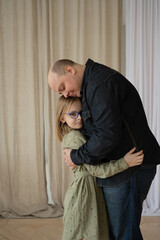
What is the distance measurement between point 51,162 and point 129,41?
5.26ft

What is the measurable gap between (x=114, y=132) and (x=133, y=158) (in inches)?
8.1

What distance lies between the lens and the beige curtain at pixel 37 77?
9.39 feet

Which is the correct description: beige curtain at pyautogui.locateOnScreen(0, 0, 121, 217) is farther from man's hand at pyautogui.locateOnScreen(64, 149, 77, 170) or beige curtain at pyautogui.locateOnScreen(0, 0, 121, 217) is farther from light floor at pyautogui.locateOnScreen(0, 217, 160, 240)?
man's hand at pyautogui.locateOnScreen(64, 149, 77, 170)

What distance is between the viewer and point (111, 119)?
4.04ft

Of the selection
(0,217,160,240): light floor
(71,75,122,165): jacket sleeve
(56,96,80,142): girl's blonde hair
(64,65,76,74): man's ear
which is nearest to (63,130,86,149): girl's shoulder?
(56,96,80,142): girl's blonde hair

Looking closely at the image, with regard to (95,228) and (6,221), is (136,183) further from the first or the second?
(6,221)

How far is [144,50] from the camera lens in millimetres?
2895

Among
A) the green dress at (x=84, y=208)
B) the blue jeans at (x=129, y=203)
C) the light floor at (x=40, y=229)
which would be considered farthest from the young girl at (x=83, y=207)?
the light floor at (x=40, y=229)

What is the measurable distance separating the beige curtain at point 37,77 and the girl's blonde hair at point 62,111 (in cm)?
122

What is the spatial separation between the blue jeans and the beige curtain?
1593 mm

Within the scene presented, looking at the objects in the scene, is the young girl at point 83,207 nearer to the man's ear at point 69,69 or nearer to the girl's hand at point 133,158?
the girl's hand at point 133,158

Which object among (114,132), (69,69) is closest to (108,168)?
(114,132)

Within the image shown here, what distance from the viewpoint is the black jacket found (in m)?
1.24

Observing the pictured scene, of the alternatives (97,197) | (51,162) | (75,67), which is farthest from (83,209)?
(51,162)
